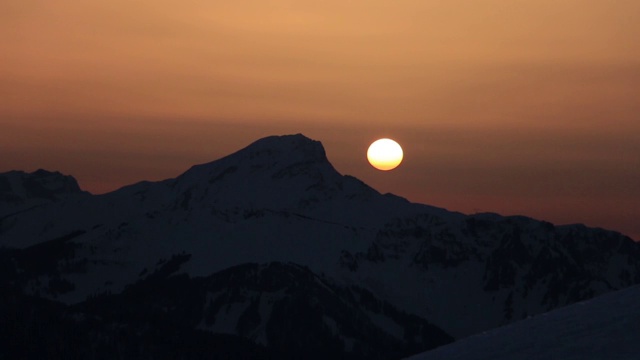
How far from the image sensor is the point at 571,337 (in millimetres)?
28500

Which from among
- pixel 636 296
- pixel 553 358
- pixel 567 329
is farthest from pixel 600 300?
pixel 553 358

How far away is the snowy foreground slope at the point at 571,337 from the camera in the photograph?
87.6 feet

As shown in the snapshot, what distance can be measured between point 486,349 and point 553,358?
3.90 m

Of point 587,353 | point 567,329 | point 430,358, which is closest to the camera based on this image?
point 587,353

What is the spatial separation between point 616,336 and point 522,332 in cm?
398

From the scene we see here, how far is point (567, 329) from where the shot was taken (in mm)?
29641

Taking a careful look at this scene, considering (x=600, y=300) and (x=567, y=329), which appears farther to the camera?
(x=600, y=300)

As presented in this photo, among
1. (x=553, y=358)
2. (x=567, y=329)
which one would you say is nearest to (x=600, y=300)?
(x=567, y=329)

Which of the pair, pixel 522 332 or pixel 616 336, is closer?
pixel 616 336

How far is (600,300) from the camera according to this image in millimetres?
33438

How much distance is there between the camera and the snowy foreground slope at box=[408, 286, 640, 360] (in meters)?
26.7

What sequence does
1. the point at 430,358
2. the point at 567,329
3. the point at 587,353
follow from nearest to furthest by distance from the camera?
the point at 587,353
the point at 567,329
the point at 430,358

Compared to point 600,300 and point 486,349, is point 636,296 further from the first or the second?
point 486,349

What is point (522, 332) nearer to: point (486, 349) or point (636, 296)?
point (486, 349)
